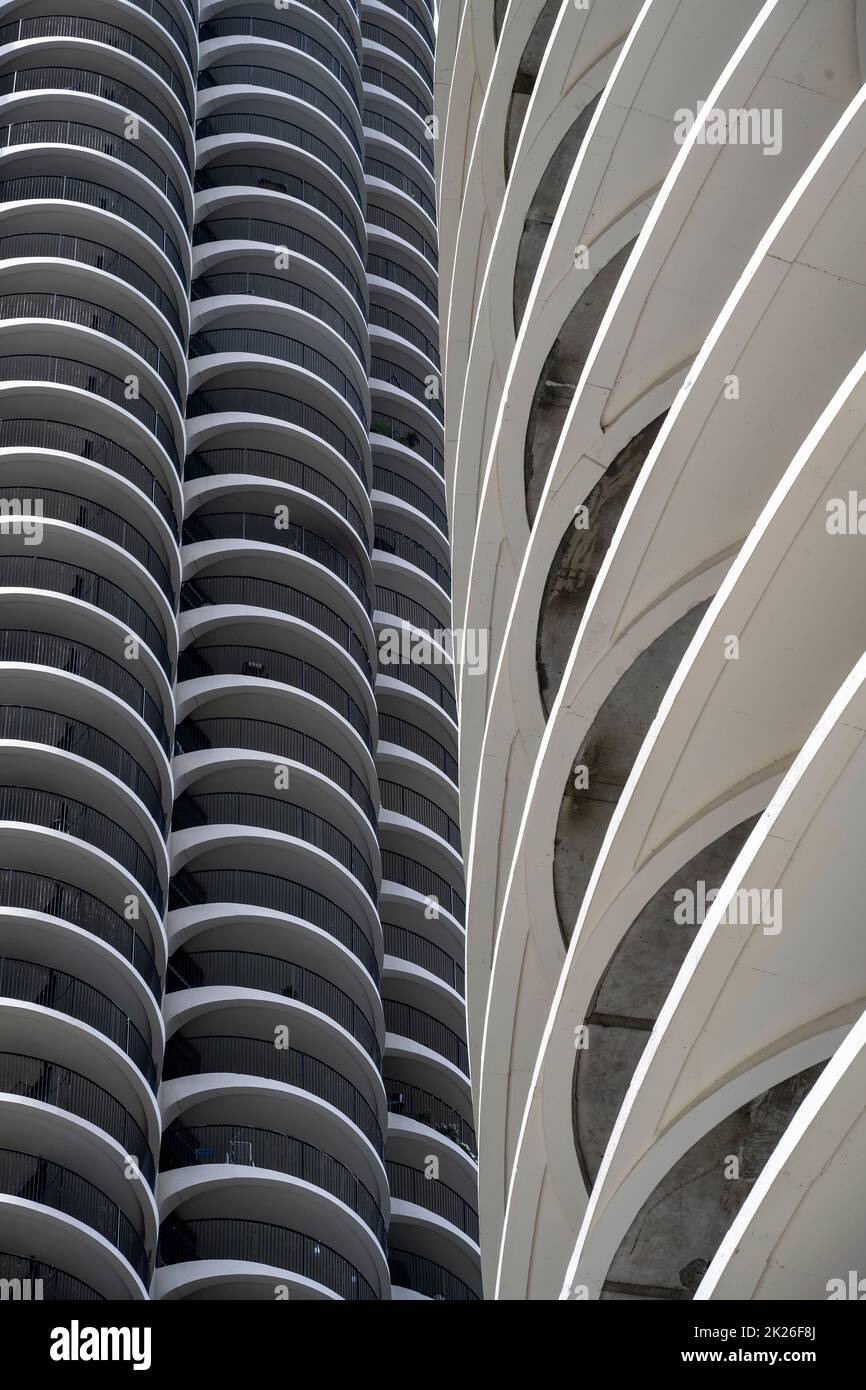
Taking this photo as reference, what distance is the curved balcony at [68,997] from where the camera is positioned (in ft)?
130

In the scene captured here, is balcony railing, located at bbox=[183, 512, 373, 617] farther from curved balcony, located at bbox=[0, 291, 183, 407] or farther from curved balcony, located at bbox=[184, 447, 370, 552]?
→ curved balcony, located at bbox=[0, 291, 183, 407]

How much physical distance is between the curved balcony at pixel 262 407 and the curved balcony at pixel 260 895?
15.0 meters

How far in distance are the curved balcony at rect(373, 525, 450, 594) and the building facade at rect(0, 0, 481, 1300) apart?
0.10 metres

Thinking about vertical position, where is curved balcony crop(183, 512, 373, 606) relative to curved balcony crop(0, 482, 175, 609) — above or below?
above

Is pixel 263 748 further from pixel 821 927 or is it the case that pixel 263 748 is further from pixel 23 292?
pixel 821 927

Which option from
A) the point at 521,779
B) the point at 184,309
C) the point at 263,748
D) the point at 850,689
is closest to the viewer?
the point at 850,689

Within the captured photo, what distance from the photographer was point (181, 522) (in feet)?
173

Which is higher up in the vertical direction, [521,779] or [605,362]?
[605,362]

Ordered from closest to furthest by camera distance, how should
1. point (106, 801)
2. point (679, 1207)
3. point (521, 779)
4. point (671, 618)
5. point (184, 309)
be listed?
point (679, 1207), point (671, 618), point (521, 779), point (106, 801), point (184, 309)

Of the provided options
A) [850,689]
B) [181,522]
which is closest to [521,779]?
[850,689]

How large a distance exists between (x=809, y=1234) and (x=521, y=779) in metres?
11.0

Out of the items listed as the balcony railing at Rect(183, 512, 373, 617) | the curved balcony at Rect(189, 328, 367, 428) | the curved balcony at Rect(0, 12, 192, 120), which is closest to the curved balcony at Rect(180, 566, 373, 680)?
the balcony railing at Rect(183, 512, 373, 617)

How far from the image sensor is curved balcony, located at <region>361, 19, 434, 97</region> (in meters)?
76.3

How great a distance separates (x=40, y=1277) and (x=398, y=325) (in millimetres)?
41589
